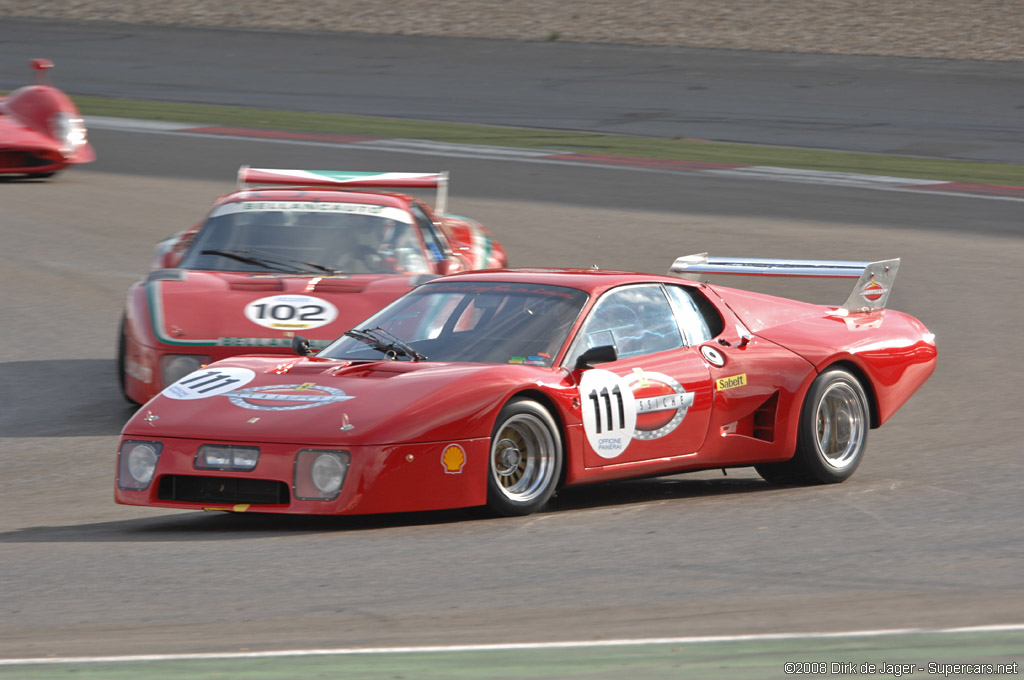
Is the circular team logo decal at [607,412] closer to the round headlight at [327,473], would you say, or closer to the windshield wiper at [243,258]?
the round headlight at [327,473]

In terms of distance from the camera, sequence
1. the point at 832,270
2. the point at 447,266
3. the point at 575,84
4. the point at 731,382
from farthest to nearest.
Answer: the point at 575,84, the point at 447,266, the point at 832,270, the point at 731,382

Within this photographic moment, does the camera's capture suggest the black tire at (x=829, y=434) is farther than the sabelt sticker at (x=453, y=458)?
Yes

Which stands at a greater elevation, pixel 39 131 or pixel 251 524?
pixel 251 524

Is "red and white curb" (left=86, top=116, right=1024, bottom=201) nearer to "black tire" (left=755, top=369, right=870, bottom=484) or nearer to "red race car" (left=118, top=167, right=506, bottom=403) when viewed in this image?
"red race car" (left=118, top=167, right=506, bottom=403)

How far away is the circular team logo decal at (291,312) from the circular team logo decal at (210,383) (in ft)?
6.63

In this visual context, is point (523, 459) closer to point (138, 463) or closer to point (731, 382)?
point (731, 382)

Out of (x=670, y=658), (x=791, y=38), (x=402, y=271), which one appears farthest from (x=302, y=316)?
(x=791, y=38)

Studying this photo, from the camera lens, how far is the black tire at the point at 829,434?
7555 millimetres

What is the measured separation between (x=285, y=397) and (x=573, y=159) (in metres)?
13.4

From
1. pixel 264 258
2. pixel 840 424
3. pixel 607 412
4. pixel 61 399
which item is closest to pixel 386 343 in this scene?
pixel 607 412

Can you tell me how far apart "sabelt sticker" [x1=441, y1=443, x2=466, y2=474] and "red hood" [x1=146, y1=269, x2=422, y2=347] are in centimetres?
284

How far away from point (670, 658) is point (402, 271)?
6.13 metres

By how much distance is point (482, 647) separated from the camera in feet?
14.4

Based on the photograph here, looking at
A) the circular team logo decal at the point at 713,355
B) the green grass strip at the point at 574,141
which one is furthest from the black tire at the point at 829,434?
the green grass strip at the point at 574,141
